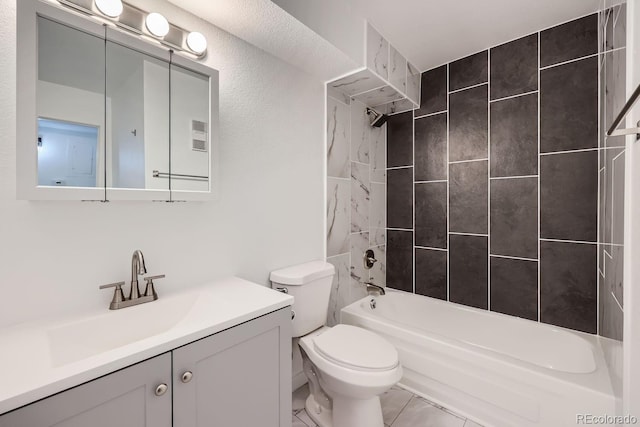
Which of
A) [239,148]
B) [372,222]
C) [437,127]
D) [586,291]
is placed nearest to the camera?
[239,148]

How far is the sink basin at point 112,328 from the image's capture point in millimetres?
868

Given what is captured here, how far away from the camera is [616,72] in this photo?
3.93 feet

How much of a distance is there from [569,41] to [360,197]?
1806 mm

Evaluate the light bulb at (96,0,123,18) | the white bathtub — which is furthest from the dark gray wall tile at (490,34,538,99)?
the light bulb at (96,0,123,18)

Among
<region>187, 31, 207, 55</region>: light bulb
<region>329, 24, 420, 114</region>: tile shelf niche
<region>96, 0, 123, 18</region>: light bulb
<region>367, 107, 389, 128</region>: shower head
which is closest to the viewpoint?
<region>96, 0, 123, 18</region>: light bulb

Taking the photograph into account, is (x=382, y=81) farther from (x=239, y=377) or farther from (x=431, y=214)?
(x=239, y=377)

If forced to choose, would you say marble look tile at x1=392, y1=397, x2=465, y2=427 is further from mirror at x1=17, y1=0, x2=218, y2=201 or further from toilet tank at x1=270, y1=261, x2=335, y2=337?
mirror at x1=17, y1=0, x2=218, y2=201

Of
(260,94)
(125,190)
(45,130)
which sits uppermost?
(260,94)

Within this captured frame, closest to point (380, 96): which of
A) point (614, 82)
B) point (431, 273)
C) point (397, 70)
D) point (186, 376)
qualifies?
point (397, 70)

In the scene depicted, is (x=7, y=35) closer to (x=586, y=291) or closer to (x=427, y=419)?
(x=427, y=419)

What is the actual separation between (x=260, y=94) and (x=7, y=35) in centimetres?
100

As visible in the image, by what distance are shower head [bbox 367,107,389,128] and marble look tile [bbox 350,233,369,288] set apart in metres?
1.08

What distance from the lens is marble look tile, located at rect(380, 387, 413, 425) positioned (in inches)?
64.7

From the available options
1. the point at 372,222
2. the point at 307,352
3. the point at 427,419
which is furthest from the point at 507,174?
the point at 307,352
